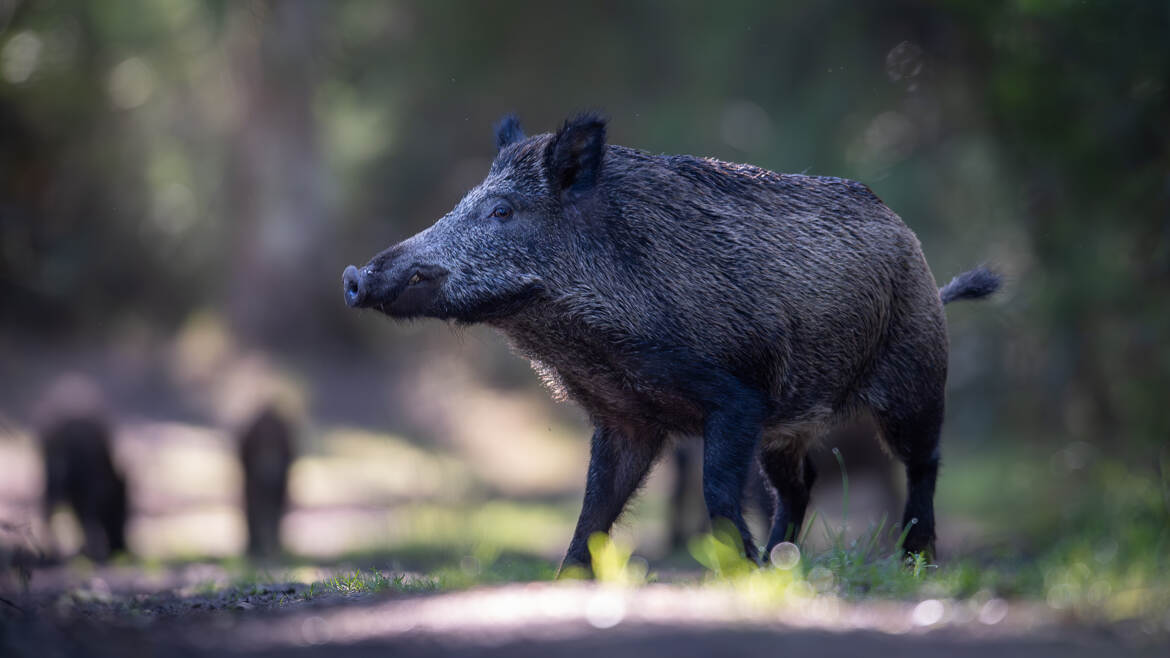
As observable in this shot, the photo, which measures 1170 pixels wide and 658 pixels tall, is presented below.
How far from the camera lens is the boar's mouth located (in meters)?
5.13

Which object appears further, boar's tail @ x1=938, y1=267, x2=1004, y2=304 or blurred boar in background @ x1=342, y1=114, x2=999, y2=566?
boar's tail @ x1=938, y1=267, x2=1004, y2=304

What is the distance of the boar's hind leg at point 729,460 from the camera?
497cm

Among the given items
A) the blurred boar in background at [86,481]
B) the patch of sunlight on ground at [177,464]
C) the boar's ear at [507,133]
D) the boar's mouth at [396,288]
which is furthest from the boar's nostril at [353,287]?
the patch of sunlight on ground at [177,464]

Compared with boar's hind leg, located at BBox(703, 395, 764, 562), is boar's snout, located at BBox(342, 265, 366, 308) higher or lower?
higher

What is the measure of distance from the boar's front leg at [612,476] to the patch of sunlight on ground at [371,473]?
22.9 feet

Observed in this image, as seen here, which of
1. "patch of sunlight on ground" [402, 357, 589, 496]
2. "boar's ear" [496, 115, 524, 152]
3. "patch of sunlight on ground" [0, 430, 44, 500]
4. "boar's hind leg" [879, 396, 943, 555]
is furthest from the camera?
"patch of sunlight on ground" [402, 357, 589, 496]

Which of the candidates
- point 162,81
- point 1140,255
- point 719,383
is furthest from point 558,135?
point 162,81

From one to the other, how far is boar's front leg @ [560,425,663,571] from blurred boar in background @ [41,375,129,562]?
6.47 meters

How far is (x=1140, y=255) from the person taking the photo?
10195 millimetres

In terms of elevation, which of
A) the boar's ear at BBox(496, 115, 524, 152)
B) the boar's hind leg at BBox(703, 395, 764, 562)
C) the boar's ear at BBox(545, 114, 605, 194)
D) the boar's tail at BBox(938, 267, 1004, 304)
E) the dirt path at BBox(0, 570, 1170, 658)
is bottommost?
the dirt path at BBox(0, 570, 1170, 658)

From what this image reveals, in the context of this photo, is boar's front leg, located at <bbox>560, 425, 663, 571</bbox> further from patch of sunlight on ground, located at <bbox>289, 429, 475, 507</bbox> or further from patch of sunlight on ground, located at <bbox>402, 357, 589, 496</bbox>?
patch of sunlight on ground, located at <bbox>402, 357, 589, 496</bbox>

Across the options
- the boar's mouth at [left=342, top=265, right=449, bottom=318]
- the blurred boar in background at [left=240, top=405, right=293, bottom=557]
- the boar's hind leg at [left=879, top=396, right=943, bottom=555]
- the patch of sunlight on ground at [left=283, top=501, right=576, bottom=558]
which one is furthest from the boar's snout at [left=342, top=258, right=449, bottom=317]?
the blurred boar in background at [left=240, top=405, right=293, bottom=557]

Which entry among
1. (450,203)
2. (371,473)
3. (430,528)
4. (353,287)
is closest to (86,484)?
(430,528)

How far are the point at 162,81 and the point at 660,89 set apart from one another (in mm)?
9582
